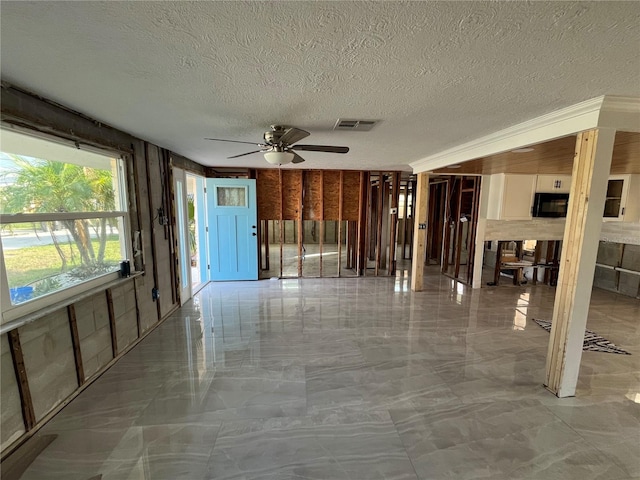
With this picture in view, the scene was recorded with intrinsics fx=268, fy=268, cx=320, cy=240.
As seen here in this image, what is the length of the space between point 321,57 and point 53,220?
229 centimetres

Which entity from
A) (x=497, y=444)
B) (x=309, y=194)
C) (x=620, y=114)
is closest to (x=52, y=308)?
(x=497, y=444)

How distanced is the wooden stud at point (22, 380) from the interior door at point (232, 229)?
367cm

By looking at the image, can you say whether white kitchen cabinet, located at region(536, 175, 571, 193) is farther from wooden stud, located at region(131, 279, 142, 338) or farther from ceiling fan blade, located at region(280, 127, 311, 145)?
wooden stud, located at region(131, 279, 142, 338)

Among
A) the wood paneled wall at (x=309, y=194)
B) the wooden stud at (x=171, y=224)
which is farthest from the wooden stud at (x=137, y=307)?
the wood paneled wall at (x=309, y=194)

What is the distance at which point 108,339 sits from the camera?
2562mm

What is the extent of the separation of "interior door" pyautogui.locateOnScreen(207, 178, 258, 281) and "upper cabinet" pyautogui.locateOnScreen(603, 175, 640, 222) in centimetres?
609

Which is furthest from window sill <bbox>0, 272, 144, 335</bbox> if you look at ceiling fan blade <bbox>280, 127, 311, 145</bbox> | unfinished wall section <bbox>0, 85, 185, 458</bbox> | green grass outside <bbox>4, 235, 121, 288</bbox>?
ceiling fan blade <bbox>280, 127, 311, 145</bbox>

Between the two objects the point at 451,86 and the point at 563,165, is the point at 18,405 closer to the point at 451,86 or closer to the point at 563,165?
the point at 451,86

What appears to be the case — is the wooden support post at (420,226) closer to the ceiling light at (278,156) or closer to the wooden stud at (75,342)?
the ceiling light at (278,156)

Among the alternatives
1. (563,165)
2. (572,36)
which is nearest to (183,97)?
(572,36)

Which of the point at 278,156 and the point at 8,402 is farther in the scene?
the point at 278,156

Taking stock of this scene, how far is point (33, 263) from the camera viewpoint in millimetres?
1935

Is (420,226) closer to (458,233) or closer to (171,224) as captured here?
(458,233)

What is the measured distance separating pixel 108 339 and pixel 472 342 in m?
3.81
